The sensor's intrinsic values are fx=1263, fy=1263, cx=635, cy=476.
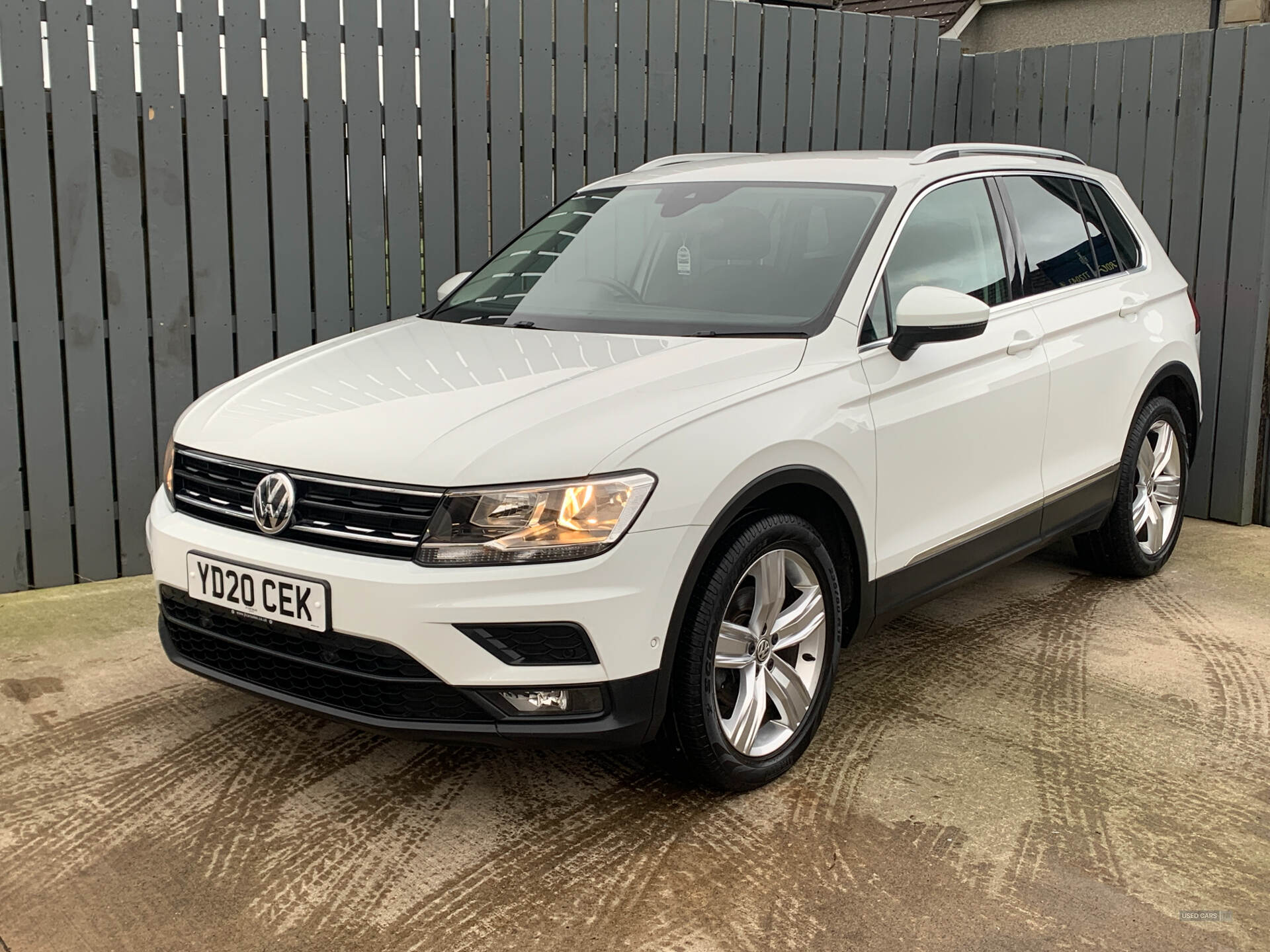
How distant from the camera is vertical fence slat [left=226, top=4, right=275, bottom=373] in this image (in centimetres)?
555

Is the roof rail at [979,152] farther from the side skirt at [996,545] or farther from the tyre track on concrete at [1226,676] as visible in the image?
the tyre track on concrete at [1226,676]

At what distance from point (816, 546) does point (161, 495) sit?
75.8 inches

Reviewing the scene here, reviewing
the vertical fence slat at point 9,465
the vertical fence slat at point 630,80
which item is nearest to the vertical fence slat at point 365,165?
the vertical fence slat at point 9,465

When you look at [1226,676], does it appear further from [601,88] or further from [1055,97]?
[1055,97]

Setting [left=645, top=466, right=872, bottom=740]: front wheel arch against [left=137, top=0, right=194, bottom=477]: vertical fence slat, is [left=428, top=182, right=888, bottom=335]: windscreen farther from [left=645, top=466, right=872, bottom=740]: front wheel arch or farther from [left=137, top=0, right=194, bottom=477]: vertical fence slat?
[left=137, top=0, right=194, bottom=477]: vertical fence slat

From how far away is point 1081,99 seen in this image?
24.1 feet

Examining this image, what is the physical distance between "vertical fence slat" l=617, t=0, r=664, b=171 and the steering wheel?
101 inches

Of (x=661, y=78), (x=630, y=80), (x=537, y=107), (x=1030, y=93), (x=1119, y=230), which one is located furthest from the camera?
(x=1030, y=93)

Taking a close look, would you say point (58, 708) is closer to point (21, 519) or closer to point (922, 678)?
point (21, 519)

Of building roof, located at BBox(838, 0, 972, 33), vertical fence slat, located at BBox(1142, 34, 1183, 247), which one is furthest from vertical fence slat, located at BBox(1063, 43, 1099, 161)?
building roof, located at BBox(838, 0, 972, 33)

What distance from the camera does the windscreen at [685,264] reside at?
393 centimetres

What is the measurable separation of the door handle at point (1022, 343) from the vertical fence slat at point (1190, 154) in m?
2.83

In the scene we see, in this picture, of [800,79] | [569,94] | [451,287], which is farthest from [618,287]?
[800,79]

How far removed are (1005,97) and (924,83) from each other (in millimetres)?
510
